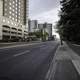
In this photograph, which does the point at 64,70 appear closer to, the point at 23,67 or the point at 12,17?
the point at 23,67

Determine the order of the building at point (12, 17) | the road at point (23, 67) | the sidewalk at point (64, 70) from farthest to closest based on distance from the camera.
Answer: the building at point (12, 17)
the sidewalk at point (64, 70)
the road at point (23, 67)

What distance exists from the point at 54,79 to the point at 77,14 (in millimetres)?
16409

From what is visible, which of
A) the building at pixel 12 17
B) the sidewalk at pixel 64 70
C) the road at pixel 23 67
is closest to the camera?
the road at pixel 23 67

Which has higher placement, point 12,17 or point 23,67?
point 12,17

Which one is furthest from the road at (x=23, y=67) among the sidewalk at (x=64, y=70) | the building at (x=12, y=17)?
the building at (x=12, y=17)

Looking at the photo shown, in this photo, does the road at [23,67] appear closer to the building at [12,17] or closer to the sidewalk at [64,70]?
the sidewalk at [64,70]

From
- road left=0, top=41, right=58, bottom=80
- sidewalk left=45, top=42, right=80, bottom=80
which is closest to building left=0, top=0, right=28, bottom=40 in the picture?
road left=0, top=41, right=58, bottom=80

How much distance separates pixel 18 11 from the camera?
161 m

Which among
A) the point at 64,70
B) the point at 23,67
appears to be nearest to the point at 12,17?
the point at 23,67

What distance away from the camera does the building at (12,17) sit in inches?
4710

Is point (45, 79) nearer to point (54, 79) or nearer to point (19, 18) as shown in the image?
point (54, 79)

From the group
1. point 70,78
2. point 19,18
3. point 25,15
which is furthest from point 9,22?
point 70,78

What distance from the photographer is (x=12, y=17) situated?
146 m

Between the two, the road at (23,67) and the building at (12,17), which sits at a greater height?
the building at (12,17)
